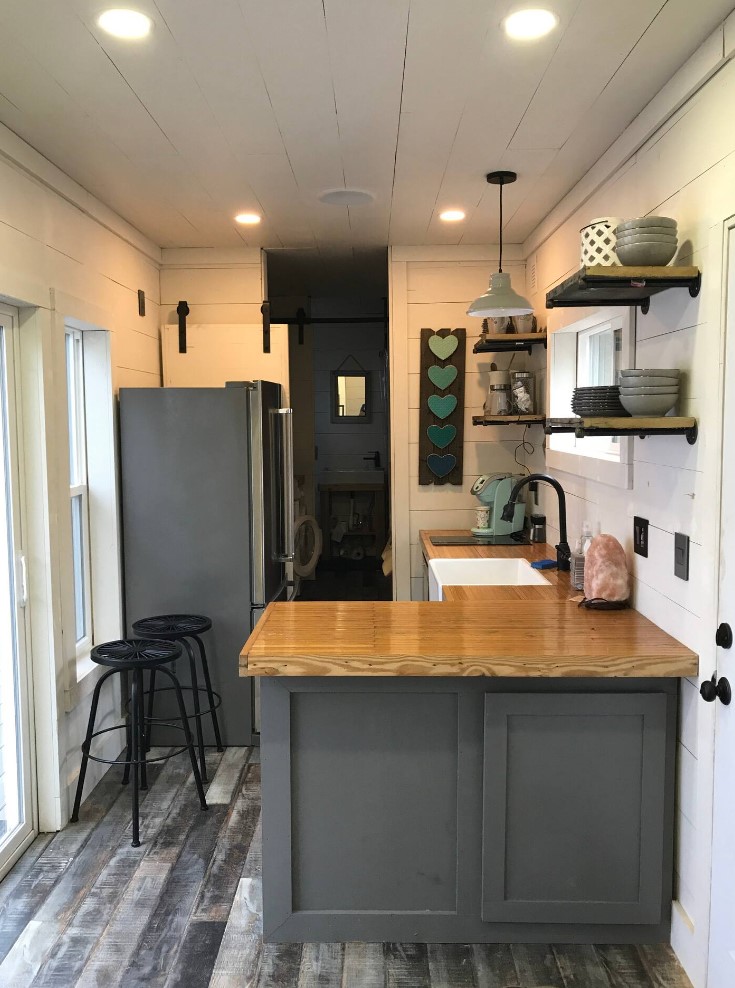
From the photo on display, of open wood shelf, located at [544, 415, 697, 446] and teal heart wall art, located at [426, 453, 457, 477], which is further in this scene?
teal heart wall art, located at [426, 453, 457, 477]

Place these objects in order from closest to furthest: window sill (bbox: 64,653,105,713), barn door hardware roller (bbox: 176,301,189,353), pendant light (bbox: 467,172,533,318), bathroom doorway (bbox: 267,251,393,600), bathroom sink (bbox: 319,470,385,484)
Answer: window sill (bbox: 64,653,105,713) → pendant light (bbox: 467,172,533,318) → barn door hardware roller (bbox: 176,301,189,353) → bathroom doorway (bbox: 267,251,393,600) → bathroom sink (bbox: 319,470,385,484)

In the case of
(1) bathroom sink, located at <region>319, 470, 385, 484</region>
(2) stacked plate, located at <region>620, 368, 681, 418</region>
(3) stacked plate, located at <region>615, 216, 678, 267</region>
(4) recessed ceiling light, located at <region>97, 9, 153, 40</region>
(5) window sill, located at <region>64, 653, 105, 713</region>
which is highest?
(4) recessed ceiling light, located at <region>97, 9, 153, 40</region>

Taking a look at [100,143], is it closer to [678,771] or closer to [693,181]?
[693,181]

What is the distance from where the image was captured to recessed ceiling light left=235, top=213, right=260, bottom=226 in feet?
Result: 12.4

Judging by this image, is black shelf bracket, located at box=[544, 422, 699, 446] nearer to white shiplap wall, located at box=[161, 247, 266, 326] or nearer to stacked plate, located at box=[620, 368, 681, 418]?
stacked plate, located at box=[620, 368, 681, 418]

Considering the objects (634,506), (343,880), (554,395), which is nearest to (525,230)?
(554,395)

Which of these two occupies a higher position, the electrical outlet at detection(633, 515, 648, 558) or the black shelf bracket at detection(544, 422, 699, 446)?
the black shelf bracket at detection(544, 422, 699, 446)

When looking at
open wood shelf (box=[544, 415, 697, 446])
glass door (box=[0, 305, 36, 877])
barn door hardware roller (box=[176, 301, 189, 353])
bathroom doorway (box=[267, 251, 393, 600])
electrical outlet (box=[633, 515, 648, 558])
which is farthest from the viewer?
bathroom doorway (box=[267, 251, 393, 600])

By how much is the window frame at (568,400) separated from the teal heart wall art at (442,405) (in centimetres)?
69

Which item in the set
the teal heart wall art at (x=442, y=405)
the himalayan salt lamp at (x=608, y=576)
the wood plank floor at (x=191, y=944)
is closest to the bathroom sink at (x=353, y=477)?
the teal heart wall art at (x=442, y=405)

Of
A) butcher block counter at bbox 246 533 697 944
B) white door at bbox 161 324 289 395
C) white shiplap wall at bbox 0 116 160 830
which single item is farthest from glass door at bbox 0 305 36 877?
white door at bbox 161 324 289 395

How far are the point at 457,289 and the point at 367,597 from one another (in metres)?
2.64

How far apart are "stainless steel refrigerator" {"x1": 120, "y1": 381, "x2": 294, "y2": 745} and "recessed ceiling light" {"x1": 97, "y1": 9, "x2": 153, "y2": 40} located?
1.88m

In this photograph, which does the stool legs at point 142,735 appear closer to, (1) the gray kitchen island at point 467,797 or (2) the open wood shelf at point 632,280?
(1) the gray kitchen island at point 467,797
